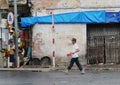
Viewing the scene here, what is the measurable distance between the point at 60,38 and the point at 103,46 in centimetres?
248

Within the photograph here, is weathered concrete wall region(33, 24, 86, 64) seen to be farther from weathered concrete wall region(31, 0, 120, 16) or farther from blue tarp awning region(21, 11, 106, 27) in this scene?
weathered concrete wall region(31, 0, 120, 16)

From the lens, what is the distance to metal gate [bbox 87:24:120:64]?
26.6 m

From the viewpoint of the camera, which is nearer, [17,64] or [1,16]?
[17,64]

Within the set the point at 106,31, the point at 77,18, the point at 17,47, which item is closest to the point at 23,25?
the point at 17,47

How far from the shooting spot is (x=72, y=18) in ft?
86.4

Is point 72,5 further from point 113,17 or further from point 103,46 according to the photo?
point 103,46

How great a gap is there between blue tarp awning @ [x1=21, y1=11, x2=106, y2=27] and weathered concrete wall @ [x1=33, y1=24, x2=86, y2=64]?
30 cm

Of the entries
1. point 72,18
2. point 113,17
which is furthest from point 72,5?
point 113,17

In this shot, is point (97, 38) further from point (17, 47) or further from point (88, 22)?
point (17, 47)

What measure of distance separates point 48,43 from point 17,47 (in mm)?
1836

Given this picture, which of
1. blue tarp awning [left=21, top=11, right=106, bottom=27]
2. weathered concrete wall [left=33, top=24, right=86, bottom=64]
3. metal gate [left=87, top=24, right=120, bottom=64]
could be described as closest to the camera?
blue tarp awning [left=21, top=11, right=106, bottom=27]

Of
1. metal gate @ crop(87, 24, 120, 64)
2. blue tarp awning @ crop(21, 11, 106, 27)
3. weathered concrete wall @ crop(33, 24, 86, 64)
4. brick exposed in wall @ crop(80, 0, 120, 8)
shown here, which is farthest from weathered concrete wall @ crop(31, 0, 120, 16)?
metal gate @ crop(87, 24, 120, 64)

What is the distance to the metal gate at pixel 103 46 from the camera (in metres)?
26.6

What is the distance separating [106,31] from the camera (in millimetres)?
26812
